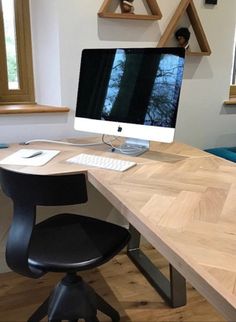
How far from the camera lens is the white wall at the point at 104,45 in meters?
1.97

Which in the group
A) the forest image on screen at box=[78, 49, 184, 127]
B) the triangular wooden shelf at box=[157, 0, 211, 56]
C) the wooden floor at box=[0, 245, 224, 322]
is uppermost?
the triangular wooden shelf at box=[157, 0, 211, 56]

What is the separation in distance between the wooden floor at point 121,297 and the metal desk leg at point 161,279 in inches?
1.2

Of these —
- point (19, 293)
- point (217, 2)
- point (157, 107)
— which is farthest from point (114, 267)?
point (217, 2)

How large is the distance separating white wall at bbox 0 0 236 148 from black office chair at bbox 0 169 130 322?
69 cm

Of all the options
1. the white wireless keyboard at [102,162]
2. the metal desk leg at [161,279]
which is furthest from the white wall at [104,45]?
the metal desk leg at [161,279]

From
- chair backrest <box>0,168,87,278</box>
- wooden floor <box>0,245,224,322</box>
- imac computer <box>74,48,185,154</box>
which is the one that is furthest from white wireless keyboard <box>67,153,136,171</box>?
wooden floor <box>0,245,224,322</box>

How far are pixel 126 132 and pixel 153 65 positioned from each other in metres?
0.33

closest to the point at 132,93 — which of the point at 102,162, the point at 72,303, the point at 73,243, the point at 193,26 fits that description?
the point at 102,162

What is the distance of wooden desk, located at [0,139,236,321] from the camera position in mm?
719

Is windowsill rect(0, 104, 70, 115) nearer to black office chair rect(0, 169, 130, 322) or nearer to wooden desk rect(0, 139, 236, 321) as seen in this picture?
wooden desk rect(0, 139, 236, 321)

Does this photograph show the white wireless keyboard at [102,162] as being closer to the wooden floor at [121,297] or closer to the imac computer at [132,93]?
the imac computer at [132,93]

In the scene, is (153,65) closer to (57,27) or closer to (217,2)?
(57,27)

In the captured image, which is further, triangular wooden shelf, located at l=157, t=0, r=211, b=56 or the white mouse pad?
triangular wooden shelf, located at l=157, t=0, r=211, b=56

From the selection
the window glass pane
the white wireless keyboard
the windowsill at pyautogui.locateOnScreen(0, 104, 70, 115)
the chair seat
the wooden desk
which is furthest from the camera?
the window glass pane
